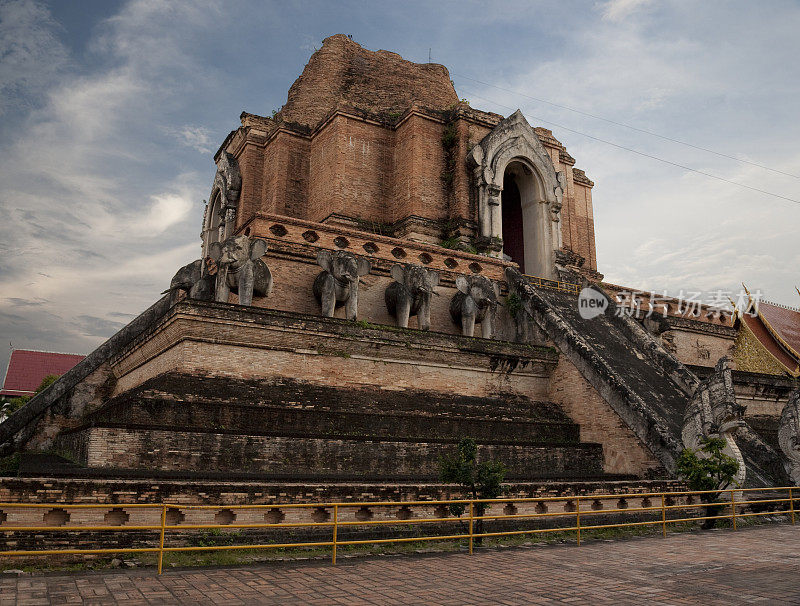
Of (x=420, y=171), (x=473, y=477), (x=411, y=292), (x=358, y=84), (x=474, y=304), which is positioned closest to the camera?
(x=473, y=477)

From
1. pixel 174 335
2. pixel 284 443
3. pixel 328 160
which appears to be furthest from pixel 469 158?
pixel 284 443

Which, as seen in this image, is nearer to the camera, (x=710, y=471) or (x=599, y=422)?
(x=710, y=471)

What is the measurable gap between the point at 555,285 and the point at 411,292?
5.93 metres

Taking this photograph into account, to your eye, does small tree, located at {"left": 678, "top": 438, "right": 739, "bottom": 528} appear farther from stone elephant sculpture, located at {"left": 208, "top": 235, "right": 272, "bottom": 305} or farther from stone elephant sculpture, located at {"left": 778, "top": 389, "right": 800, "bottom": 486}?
stone elephant sculpture, located at {"left": 208, "top": 235, "right": 272, "bottom": 305}

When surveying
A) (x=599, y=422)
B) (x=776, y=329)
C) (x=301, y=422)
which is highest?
(x=776, y=329)

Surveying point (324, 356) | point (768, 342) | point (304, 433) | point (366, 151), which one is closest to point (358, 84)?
point (366, 151)

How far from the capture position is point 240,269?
13.0 metres

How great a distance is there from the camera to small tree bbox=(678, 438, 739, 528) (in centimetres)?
998

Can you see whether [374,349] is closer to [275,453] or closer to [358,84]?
[275,453]

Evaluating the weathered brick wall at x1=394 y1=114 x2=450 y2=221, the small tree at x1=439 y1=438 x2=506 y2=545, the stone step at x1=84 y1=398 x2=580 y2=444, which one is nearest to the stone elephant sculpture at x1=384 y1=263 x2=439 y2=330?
the stone step at x1=84 y1=398 x2=580 y2=444

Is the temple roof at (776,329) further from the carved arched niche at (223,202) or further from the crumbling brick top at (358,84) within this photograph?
the carved arched niche at (223,202)

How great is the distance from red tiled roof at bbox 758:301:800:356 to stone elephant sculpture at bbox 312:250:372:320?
14453 mm

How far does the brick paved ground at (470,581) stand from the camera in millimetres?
5281

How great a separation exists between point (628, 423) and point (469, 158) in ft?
34.8
